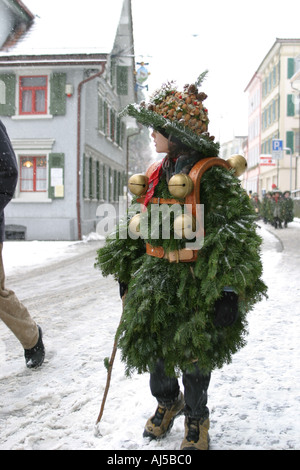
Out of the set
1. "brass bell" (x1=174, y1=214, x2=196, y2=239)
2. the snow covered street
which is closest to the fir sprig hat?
"brass bell" (x1=174, y1=214, x2=196, y2=239)

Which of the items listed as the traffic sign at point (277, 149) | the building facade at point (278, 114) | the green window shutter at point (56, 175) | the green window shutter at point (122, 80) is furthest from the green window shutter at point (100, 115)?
the building facade at point (278, 114)

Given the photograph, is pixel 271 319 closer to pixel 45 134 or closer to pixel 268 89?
pixel 45 134

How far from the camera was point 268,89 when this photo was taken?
43688 millimetres

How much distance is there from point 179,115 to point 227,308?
0.93 meters

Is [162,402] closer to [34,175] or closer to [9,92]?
[34,175]

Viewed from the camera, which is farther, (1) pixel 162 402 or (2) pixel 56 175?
(2) pixel 56 175

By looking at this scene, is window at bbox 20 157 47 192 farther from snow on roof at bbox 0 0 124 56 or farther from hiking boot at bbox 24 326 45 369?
hiking boot at bbox 24 326 45 369

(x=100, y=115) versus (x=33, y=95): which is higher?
(x=33, y=95)

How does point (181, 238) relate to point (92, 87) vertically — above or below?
below

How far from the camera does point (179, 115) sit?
236 cm

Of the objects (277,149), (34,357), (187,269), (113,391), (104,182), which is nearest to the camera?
(187,269)

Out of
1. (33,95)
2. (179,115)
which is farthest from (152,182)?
(33,95)
